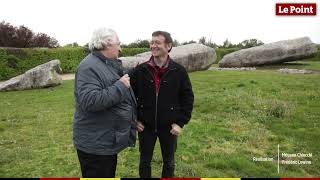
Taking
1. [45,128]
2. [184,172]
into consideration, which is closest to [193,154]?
[184,172]

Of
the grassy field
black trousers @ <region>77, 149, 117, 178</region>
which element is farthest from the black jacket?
the grassy field

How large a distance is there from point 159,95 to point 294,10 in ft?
21.7

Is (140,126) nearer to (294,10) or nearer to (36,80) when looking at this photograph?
(294,10)

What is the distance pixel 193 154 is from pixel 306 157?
1.95 meters

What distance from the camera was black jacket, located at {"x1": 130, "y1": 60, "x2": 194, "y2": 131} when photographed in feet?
18.1

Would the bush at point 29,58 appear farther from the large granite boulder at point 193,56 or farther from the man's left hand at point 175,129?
the man's left hand at point 175,129

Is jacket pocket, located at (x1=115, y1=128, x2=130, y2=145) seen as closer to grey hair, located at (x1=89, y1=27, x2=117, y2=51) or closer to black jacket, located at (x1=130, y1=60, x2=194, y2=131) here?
black jacket, located at (x1=130, y1=60, x2=194, y2=131)

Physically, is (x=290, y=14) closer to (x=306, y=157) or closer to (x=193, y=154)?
(x=306, y=157)

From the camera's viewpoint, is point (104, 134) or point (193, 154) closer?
point (104, 134)

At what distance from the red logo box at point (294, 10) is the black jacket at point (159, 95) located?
6086mm

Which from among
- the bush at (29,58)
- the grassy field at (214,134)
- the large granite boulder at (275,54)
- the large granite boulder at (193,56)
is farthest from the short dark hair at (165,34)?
the large granite boulder at (275,54)

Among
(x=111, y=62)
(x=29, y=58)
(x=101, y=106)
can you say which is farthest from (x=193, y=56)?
(x=101, y=106)

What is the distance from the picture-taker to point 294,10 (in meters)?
10.9

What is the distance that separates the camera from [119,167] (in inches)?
278
